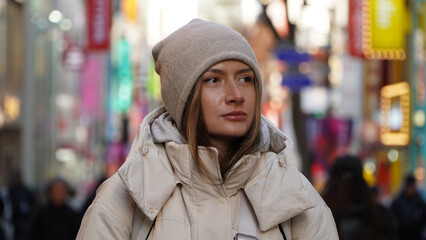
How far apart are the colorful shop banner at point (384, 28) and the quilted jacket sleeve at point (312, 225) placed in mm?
15092

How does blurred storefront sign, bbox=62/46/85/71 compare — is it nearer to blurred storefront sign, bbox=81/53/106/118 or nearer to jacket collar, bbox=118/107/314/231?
blurred storefront sign, bbox=81/53/106/118

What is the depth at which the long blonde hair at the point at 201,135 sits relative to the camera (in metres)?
3.47

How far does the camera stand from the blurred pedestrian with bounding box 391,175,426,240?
1346cm

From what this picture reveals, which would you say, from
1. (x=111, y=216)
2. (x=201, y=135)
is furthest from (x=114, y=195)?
(x=201, y=135)

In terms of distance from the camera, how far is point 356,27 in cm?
1997

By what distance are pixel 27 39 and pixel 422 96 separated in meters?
11.6

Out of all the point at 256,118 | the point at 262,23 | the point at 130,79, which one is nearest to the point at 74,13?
the point at 130,79

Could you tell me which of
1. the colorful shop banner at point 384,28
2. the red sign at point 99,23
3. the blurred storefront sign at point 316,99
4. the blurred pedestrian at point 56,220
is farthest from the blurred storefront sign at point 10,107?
the blurred storefront sign at point 316,99

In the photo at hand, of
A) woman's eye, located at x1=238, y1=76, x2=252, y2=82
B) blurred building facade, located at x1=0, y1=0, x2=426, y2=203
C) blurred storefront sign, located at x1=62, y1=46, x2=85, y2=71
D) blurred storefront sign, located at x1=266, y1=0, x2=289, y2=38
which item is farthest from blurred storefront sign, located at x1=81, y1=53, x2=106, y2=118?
woman's eye, located at x1=238, y1=76, x2=252, y2=82

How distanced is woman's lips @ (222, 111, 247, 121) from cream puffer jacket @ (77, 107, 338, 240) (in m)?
0.14

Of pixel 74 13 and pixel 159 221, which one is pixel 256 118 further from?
pixel 74 13

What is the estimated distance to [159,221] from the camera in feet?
11.2

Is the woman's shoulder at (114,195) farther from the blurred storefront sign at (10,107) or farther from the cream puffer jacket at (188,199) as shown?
the blurred storefront sign at (10,107)

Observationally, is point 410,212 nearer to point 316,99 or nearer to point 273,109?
point 273,109
